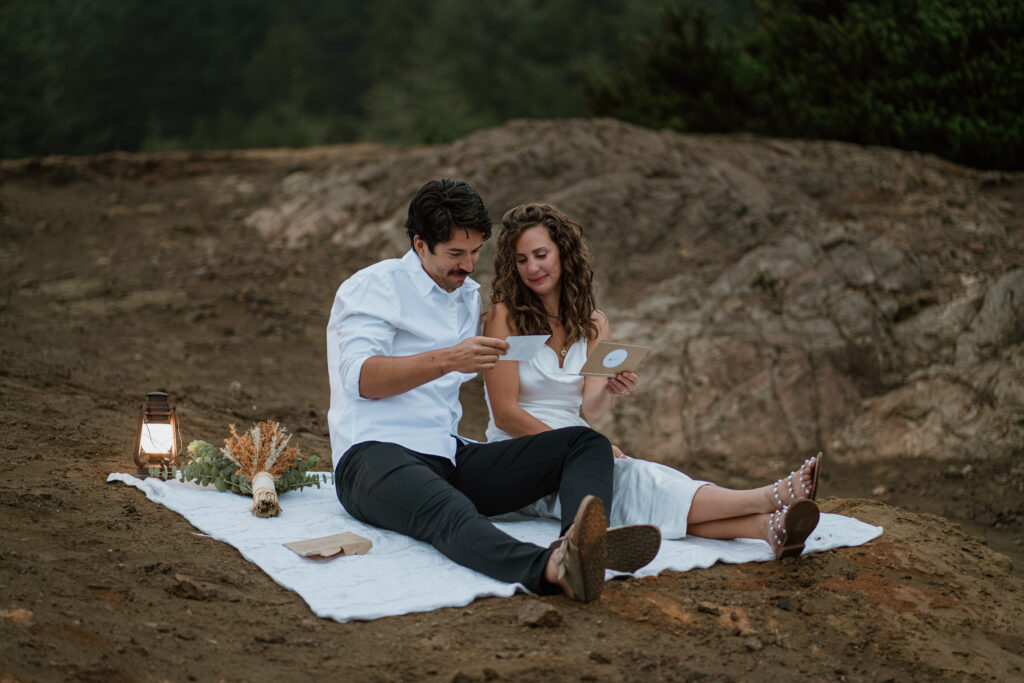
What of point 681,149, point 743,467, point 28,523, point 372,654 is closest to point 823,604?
point 372,654

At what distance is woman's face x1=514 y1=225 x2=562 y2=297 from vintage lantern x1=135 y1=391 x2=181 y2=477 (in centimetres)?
175

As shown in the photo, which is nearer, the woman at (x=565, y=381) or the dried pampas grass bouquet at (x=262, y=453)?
the woman at (x=565, y=381)

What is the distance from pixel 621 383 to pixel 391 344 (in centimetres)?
101

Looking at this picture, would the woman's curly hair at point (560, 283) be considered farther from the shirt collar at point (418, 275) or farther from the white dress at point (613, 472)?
the shirt collar at point (418, 275)

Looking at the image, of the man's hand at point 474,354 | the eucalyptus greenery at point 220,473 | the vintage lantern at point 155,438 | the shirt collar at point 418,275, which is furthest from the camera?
the vintage lantern at point 155,438

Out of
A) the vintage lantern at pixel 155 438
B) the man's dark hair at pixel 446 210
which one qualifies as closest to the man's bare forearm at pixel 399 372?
the man's dark hair at pixel 446 210

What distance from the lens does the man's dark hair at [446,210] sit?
12.1 ft

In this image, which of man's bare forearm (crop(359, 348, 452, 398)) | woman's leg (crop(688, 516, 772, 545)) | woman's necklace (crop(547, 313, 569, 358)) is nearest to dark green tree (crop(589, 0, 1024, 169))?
woman's necklace (crop(547, 313, 569, 358))

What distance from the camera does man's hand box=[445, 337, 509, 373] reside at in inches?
134

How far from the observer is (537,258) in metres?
4.11

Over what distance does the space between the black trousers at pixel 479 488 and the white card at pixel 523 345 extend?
1.22ft

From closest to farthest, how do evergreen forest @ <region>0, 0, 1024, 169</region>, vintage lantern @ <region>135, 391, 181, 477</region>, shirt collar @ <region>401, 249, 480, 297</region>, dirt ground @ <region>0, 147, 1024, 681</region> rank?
dirt ground @ <region>0, 147, 1024, 681</region> < shirt collar @ <region>401, 249, 480, 297</region> < vintage lantern @ <region>135, 391, 181, 477</region> < evergreen forest @ <region>0, 0, 1024, 169</region>

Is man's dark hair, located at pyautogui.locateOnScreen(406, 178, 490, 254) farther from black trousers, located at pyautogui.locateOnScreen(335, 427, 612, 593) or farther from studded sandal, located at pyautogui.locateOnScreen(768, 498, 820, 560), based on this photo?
studded sandal, located at pyautogui.locateOnScreen(768, 498, 820, 560)

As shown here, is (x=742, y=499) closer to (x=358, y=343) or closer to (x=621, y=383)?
(x=621, y=383)
